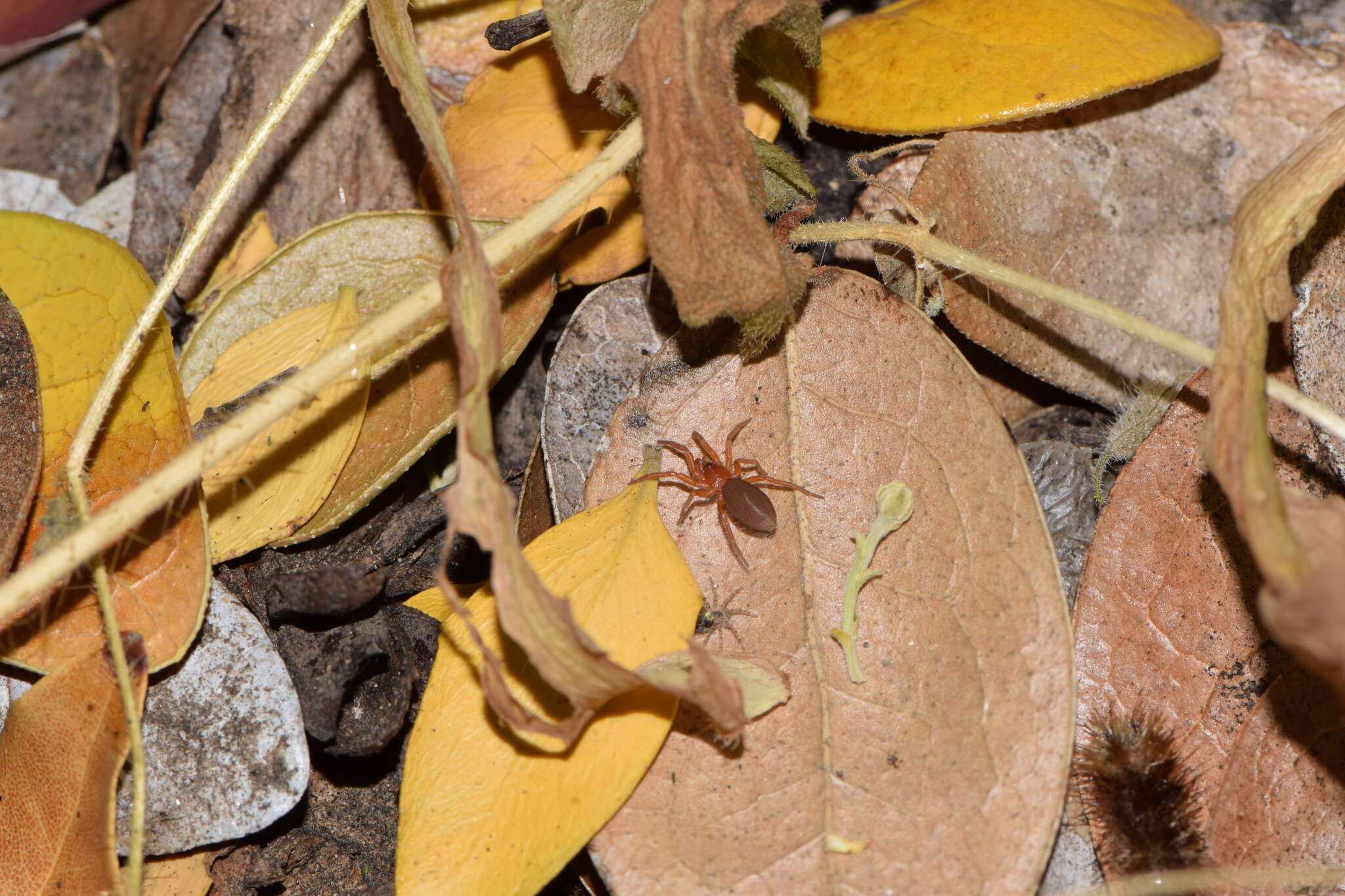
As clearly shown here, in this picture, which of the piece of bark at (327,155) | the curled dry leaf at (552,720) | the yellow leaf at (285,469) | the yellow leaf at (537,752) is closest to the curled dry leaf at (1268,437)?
the curled dry leaf at (552,720)

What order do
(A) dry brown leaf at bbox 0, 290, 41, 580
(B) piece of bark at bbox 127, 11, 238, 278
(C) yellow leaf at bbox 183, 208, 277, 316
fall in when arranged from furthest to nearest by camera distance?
(B) piece of bark at bbox 127, 11, 238, 278, (C) yellow leaf at bbox 183, 208, 277, 316, (A) dry brown leaf at bbox 0, 290, 41, 580

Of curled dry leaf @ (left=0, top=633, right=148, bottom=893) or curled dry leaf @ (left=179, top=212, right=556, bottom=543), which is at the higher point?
curled dry leaf @ (left=179, top=212, right=556, bottom=543)

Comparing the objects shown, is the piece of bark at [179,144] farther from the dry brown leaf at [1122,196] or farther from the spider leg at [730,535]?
the dry brown leaf at [1122,196]

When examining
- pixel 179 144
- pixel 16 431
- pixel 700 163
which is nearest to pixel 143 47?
pixel 179 144

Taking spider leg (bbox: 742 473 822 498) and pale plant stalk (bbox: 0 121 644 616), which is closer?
pale plant stalk (bbox: 0 121 644 616)

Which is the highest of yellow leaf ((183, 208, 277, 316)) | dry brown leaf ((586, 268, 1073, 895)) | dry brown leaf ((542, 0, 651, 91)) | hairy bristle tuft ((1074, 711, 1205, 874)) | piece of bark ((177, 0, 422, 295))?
dry brown leaf ((542, 0, 651, 91))

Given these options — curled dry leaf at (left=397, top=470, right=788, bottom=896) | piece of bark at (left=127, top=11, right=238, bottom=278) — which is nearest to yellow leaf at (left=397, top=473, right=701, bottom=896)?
curled dry leaf at (left=397, top=470, right=788, bottom=896)

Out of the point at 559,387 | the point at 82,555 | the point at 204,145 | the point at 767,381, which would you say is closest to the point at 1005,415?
the point at 767,381

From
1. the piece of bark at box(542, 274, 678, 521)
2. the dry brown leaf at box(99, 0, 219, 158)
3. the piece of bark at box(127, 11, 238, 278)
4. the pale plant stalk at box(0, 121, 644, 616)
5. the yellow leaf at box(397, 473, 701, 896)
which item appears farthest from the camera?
the dry brown leaf at box(99, 0, 219, 158)

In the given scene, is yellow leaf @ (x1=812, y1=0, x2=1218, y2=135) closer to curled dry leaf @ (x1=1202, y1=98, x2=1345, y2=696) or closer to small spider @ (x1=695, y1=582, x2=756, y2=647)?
curled dry leaf @ (x1=1202, y1=98, x2=1345, y2=696)
